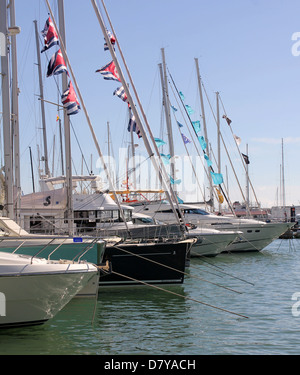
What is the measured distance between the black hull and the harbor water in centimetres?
39

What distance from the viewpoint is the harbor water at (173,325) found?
1202 centimetres

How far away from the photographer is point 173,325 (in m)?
14.3

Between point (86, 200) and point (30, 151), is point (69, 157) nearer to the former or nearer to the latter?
point (86, 200)

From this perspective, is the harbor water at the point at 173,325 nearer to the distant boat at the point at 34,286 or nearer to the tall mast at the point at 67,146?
the distant boat at the point at 34,286

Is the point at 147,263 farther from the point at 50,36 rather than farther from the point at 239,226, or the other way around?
the point at 239,226

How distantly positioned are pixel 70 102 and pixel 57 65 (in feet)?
4.66

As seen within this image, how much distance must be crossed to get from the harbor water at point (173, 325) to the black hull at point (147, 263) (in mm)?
392

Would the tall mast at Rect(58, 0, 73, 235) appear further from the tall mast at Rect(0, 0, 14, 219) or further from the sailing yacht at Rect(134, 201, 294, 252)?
the sailing yacht at Rect(134, 201, 294, 252)

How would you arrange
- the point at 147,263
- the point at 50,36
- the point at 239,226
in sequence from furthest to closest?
the point at 239,226
the point at 50,36
the point at 147,263

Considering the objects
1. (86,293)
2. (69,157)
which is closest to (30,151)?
(69,157)

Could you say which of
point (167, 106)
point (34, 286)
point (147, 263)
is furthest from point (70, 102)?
point (167, 106)

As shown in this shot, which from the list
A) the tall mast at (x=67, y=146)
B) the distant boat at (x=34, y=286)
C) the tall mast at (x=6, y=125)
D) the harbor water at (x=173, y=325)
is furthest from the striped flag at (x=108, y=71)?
the distant boat at (x=34, y=286)
